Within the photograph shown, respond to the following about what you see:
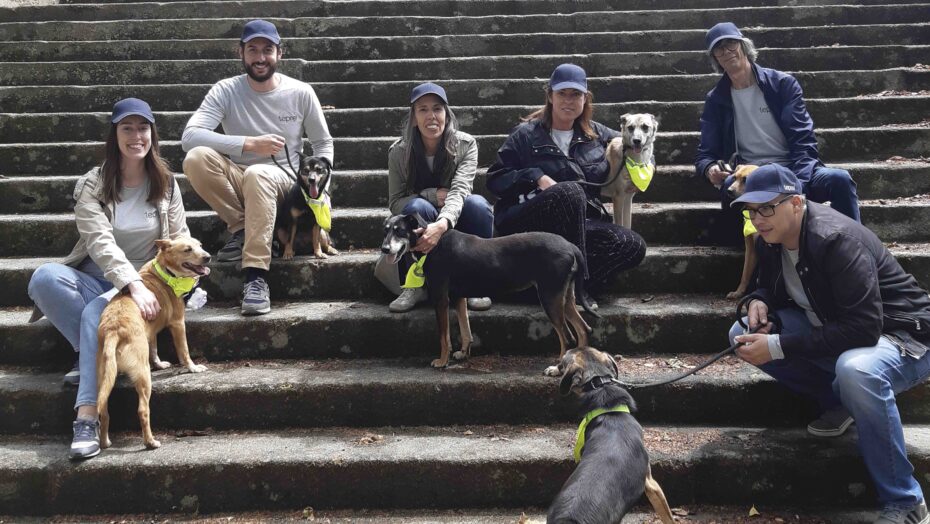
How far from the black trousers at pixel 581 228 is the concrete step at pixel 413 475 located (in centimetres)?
131

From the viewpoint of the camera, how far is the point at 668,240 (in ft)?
16.7

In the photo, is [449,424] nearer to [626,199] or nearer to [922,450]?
[626,199]

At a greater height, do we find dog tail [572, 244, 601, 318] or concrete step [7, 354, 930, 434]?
dog tail [572, 244, 601, 318]

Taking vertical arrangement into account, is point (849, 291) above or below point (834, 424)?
above

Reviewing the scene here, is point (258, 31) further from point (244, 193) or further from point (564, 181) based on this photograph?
point (564, 181)

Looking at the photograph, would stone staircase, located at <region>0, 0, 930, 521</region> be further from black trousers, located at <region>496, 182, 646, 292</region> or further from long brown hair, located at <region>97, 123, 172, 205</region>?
long brown hair, located at <region>97, 123, 172, 205</region>

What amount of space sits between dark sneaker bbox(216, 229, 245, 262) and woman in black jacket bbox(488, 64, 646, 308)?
1894 millimetres

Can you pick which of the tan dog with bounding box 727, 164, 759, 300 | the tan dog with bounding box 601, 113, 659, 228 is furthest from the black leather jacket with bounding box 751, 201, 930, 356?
the tan dog with bounding box 601, 113, 659, 228

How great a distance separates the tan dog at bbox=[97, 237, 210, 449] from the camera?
3549 millimetres

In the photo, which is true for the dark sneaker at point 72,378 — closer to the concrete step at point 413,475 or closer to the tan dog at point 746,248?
the concrete step at point 413,475

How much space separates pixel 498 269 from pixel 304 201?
1707mm

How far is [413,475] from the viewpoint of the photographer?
3.36 meters

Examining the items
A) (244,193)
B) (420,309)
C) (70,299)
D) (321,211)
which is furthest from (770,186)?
(70,299)

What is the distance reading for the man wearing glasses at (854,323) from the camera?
2.94m
